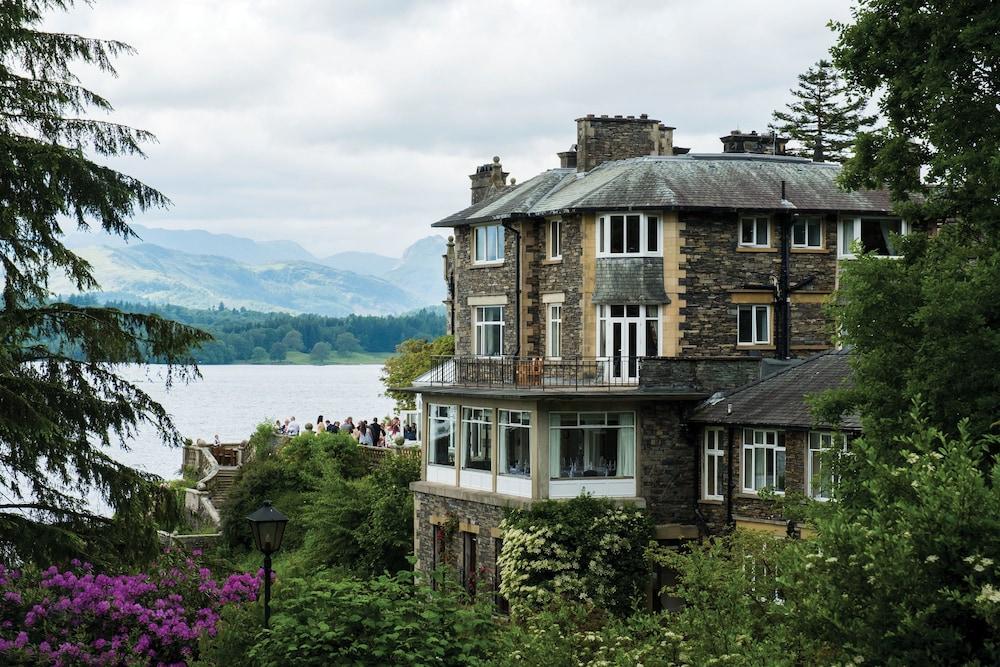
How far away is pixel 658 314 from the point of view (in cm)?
4097

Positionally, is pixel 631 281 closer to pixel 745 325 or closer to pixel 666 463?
pixel 745 325

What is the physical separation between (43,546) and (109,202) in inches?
193

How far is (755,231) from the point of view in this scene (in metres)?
41.5

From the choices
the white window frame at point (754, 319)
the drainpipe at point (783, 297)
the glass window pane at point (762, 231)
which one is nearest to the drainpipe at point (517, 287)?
the white window frame at point (754, 319)

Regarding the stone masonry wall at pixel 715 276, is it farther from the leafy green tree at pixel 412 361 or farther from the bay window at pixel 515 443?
the leafy green tree at pixel 412 361

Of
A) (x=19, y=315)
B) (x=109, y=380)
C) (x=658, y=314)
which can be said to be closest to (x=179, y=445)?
(x=109, y=380)

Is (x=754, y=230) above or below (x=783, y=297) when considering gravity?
above

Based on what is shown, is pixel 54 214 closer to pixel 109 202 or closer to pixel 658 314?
pixel 109 202

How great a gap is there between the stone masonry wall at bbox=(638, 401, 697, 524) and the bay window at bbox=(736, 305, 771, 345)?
3957 mm

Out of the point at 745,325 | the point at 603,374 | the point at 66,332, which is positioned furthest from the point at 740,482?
the point at 66,332

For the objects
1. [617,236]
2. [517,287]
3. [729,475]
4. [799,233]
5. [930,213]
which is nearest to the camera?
[930,213]

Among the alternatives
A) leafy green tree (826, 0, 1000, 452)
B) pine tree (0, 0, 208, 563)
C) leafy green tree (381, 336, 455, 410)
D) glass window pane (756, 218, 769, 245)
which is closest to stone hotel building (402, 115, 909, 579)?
glass window pane (756, 218, 769, 245)

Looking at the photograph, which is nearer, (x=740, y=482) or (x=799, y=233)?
(x=740, y=482)

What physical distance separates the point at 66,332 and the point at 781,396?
64.0ft
